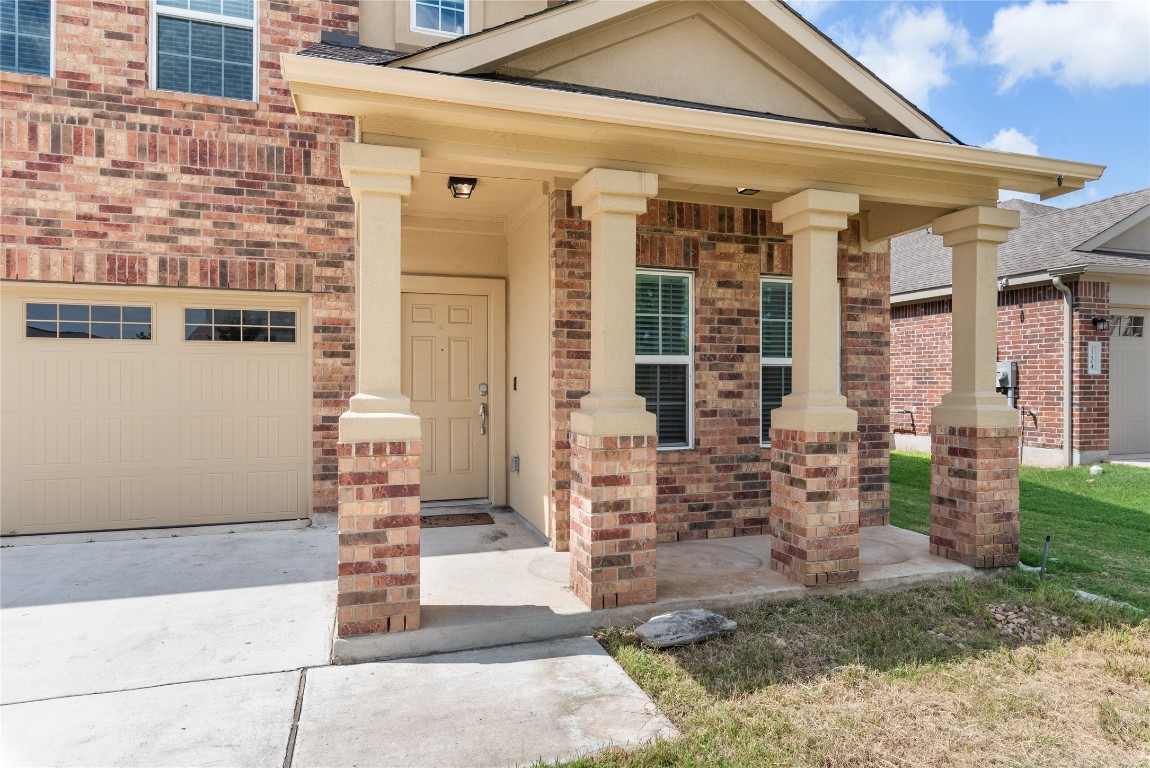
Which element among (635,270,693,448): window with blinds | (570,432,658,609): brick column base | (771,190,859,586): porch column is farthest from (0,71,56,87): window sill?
(771,190,859,586): porch column

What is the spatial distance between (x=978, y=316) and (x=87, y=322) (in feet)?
24.8

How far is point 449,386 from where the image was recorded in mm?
7070

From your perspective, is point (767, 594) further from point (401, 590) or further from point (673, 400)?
point (401, 590)

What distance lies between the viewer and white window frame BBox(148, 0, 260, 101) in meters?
6.14

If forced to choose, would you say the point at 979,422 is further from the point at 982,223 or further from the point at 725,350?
the point at 725,350

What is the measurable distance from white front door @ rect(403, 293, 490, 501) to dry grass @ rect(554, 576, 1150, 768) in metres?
3.48

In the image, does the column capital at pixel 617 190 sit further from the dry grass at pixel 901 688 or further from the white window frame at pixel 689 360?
the dry grass at pixel 901 688

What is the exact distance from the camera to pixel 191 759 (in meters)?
2.79

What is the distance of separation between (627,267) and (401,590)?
239 cm

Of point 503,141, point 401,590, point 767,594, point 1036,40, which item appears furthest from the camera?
point 1036,40

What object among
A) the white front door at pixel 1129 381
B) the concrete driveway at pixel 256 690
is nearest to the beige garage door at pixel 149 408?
the concrete driveway at pixel 256 690

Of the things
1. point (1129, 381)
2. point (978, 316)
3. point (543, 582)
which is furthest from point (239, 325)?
point (1129, 381)

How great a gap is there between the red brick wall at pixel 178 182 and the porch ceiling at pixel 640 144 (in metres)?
2.32

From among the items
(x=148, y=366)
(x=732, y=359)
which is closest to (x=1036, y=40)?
(x=732, y=359)
